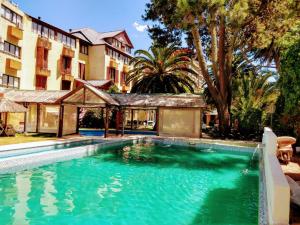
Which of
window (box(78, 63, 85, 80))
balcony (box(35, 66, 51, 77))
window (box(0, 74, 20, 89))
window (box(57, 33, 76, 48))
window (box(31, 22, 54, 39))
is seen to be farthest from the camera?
window (box(78, 63, 85, 80))

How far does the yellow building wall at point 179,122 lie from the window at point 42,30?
663 inches

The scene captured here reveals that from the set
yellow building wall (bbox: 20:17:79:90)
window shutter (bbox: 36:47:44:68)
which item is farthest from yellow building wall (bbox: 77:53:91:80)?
window shutter (bbox: 36:47:44:68)

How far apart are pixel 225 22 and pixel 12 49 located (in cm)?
2011

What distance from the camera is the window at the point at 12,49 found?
90.9ft

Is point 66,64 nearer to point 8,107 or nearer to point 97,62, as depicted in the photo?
point 97,62

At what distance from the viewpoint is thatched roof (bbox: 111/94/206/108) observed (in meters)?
24.6

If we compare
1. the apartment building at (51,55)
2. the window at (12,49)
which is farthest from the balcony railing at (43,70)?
the window at (12,49)

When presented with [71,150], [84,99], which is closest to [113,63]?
[84,99]

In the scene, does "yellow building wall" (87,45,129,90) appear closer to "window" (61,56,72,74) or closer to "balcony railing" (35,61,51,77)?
"window" (61,56,72,74)

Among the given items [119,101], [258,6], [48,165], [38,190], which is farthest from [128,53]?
[38,190]

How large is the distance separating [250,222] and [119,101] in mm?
19445

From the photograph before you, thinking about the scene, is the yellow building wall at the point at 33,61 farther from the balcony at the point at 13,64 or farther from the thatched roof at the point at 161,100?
the thatched roof at the point at 161,100

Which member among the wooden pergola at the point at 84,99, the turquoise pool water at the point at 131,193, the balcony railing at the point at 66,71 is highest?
the balcony railing at the point at 66,71

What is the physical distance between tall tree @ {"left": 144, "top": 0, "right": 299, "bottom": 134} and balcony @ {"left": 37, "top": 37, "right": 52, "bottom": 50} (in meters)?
14.8
